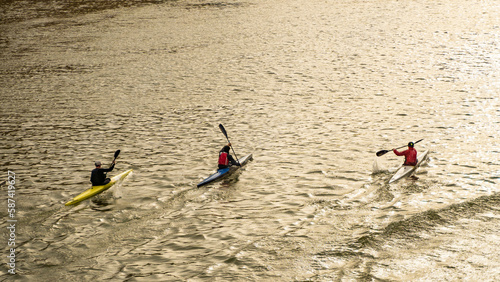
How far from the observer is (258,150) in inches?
1186

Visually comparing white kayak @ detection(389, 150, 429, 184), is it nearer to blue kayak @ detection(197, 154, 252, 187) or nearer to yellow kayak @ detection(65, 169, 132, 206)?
blue kayak @ detection(197, 154, 252, 187)

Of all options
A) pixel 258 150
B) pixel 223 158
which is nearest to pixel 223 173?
pixel 223 158

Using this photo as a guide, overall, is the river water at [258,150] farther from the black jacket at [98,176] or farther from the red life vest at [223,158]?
the red life vest at [223,158]

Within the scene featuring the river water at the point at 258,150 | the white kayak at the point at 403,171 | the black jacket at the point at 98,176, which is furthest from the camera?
the white kayak at the point at 403,171

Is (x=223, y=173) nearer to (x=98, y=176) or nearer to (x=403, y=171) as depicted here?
(x=98, y=176)

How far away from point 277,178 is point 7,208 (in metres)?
13.2

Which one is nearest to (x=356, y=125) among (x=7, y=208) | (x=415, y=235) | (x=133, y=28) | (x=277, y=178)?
(x=277, y=178)

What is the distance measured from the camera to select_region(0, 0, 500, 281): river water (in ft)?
58.0

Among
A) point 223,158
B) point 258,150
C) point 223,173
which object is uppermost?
point 223,158

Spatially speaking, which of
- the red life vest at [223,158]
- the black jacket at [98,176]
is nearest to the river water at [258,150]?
the black jacket at [98,176]

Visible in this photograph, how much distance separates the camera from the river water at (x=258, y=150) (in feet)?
58.0

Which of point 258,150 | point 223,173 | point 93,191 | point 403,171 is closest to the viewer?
point 93,191

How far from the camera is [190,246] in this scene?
61.9 feet

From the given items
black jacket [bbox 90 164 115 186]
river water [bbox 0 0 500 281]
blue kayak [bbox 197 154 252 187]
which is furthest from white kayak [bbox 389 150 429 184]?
black jacket [bbox 90 164 115 186]
